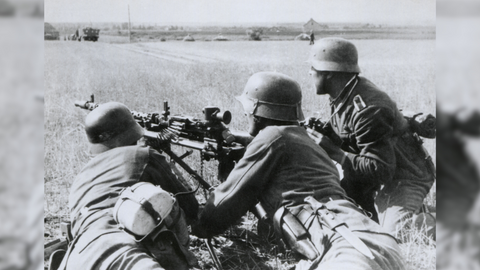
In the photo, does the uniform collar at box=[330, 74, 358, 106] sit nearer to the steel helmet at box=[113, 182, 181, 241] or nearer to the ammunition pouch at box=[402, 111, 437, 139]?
the ammunition pouch at box=[402, 111, 437, 139]

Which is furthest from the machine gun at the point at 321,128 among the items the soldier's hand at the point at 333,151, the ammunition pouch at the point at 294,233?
the ammunition pouch at the point at 294,233

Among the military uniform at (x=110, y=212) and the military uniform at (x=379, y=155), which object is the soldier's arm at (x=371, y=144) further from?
the military uniform at (x=110, y=212)

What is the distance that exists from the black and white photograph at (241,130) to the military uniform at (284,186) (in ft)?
0.03

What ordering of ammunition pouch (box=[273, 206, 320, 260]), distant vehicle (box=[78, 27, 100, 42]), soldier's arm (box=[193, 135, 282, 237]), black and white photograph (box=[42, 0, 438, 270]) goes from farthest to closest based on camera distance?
1. distant vehicle (box=[78, 27, 100, 42])
2. soldier's arm (box=[193, 135, 282, 237])
3. black and white photograph (box=[42, 0, 438, 270])
4. ammunition pouch (box=[273, 206, 320, 260])

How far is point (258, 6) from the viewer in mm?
4523

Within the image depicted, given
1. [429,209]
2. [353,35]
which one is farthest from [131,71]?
[429,209]

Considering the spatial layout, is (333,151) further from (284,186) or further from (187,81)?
(187,81)

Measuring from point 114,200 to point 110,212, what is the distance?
97 millimetres

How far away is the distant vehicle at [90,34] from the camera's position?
16.0 ft

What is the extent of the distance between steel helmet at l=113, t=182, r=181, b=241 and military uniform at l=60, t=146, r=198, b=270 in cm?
9

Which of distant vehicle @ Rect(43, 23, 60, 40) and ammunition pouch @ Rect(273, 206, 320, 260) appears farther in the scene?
distant vehicle @ Rect(43, 23, 60, 40)

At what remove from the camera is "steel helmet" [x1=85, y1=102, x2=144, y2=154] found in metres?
4.22

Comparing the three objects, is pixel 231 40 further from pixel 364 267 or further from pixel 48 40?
pixel 364 267

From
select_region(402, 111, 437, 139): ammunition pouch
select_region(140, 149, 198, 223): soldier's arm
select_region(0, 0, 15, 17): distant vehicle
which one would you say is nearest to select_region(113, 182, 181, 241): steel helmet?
select_region(140, 149, 198, 223): soldier's arm
